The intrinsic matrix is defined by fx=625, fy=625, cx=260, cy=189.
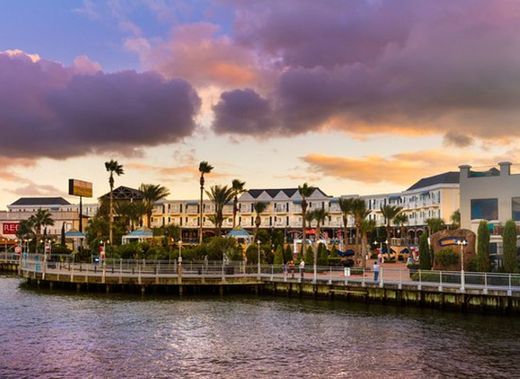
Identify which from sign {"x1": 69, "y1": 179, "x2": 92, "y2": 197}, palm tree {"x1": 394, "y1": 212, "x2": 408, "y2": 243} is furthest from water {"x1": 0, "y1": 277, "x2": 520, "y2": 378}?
sign {"x1": 69, "y1": 179, "x2": 92, "y2": 197}

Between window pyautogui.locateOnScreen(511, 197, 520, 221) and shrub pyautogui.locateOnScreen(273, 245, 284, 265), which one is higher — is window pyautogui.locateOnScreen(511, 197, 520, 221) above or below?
above

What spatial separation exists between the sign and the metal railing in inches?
2484

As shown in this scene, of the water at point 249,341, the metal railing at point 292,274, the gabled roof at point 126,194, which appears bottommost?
the water at point 249,341

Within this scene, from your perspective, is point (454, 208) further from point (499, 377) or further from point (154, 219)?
point (499, 377)

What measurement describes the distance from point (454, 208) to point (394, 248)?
2022cm

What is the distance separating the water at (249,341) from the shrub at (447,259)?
25.3ft

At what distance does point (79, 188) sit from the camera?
137250mm

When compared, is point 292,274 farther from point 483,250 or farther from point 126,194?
point 126,194

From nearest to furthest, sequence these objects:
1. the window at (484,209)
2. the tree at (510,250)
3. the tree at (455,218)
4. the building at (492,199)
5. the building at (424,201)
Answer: the tree at (510,250)
the building at (492,199)
the window at (484,209)
the tree at (455,218)
the building at (424,201)

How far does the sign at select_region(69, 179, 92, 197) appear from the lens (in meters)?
136

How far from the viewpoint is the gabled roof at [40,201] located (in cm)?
17762

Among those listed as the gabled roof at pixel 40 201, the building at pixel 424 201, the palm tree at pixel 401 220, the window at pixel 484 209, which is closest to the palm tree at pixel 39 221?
the gabled roof at pixel 40 201

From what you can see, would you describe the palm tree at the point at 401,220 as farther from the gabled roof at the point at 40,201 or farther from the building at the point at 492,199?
the gabled roof at the point at 40,201

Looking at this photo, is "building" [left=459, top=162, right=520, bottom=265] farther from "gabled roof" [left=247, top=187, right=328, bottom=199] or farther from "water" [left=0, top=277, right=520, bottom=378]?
"gabled roof" [left=247, top=187, right=328, bottom=199]
